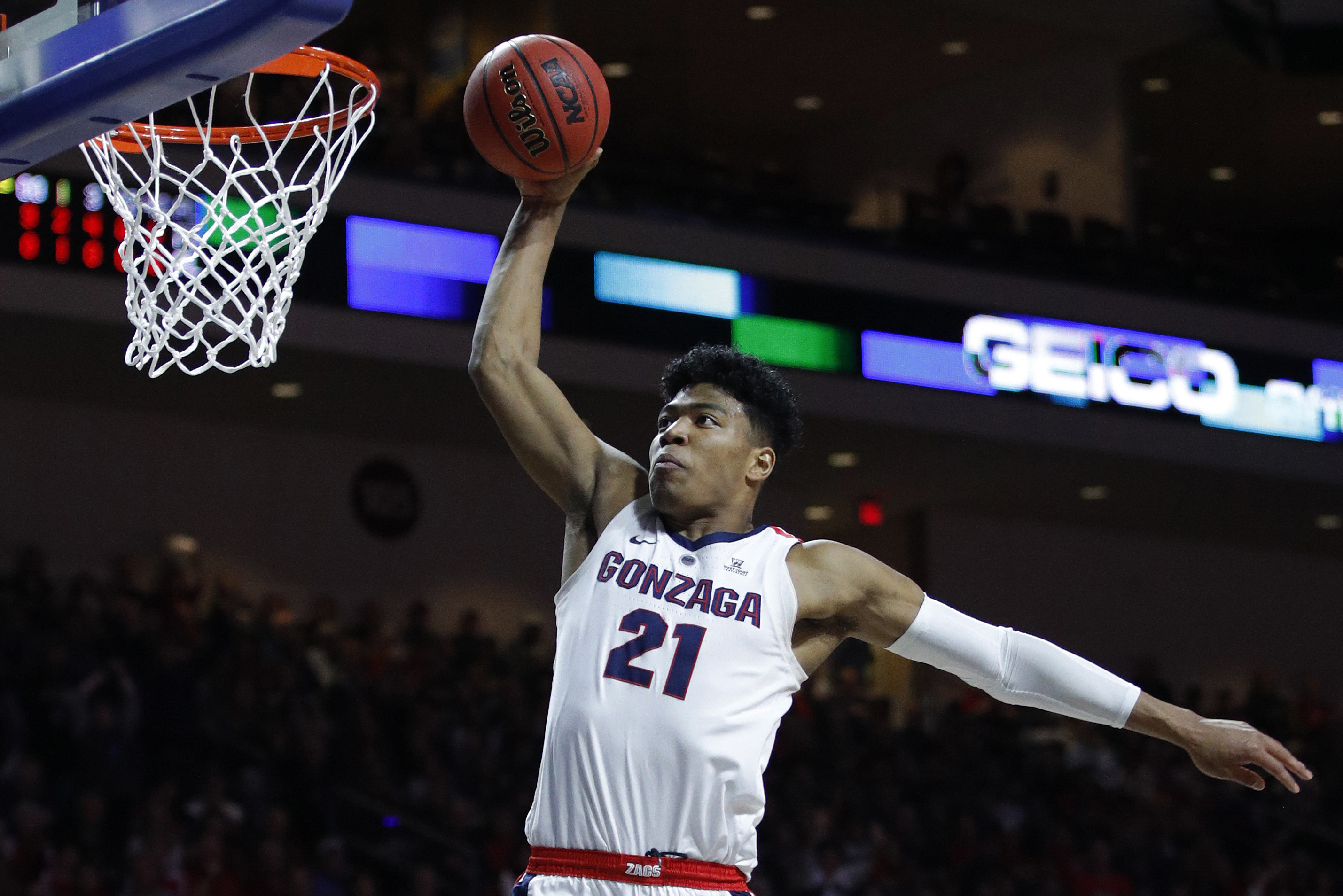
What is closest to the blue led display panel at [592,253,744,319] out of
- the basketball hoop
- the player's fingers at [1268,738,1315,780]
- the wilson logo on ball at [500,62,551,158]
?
the basketball hoop

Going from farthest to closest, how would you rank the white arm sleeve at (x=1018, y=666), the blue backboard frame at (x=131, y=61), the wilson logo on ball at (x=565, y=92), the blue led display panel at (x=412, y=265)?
1. the blue led display panel at (x=412, y=265)
2. the wilson logo on ball at (x=565, y=92)
3. the white arm sleeve at (x=1018, y=666)
4. the blue backboard frame at (x=131, y=61)

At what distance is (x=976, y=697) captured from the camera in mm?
17594

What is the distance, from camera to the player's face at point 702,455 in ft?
14.0

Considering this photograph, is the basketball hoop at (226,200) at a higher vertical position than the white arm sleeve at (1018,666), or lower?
higher

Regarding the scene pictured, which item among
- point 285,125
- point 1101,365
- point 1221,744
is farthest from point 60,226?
point 1221,744

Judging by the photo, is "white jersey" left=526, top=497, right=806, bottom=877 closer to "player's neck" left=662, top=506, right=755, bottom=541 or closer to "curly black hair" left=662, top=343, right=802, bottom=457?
"player's neck" left=662, top=506, right=755, bottom=541

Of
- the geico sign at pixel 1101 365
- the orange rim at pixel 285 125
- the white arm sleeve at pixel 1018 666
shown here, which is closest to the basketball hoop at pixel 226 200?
the orange rim at pixel 285 125

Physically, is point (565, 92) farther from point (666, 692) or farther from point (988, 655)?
point (988, 655)

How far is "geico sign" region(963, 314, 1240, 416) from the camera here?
54.8 ft

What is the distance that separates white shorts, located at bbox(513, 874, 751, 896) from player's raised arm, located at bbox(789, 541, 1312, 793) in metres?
0.66

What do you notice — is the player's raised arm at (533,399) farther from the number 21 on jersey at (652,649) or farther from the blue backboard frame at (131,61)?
the blue backboard frame at (131,61)

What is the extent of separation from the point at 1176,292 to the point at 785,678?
1441 cm

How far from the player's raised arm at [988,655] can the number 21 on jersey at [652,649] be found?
12.0 inches

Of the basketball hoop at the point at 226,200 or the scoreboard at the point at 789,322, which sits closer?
the basketball hoop at the point at 226,200
